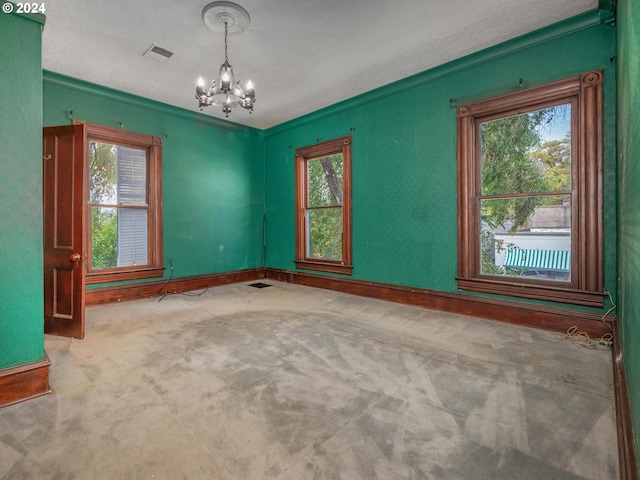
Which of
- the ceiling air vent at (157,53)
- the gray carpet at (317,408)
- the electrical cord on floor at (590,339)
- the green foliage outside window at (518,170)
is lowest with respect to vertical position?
the gray carpet at (317,408)

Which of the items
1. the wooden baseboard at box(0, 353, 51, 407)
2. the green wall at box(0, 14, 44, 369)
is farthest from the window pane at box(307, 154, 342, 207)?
the wooden baseboard at box(0, 353, 51, 407)

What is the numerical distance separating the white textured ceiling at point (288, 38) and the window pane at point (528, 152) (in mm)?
929

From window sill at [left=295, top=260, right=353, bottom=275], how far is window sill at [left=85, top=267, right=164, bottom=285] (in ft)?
7.93

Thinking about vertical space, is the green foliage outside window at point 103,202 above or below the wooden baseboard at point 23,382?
above

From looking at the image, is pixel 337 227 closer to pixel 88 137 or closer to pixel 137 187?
pixel 137 187

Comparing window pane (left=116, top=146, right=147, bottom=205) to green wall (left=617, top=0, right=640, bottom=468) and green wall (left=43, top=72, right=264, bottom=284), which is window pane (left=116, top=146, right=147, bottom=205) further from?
green wall (left=617, top=0, right=640, bottom=468)

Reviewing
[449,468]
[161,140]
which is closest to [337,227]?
[161,140]

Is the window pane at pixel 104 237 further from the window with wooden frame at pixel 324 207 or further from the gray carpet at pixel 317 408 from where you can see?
the window with wooden frame at pixel 324 207

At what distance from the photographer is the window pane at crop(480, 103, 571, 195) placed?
3.35 metres

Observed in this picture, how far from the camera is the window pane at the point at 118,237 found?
4.68m

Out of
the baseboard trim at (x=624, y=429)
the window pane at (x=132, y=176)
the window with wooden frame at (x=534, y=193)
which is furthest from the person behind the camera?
the window pane at (x=132, y=176)

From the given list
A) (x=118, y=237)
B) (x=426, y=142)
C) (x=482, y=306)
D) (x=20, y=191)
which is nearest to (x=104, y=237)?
(x=118, y=237)

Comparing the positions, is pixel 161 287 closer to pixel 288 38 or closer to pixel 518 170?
pixel 288 38

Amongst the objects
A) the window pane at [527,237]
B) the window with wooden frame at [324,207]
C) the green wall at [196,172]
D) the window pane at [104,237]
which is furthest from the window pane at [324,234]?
the window pane at [104,237]
